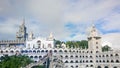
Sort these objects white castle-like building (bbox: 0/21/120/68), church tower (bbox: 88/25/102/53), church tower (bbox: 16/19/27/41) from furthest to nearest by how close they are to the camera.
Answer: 1. church tower (bbox: 16/19/27/41)
2. church tower (bbox: 88/25/102/53)
3. white castle-like building (bbox: 0/21/120/68)

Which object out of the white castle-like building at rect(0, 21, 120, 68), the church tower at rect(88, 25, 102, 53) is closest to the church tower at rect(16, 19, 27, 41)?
the white castle-like building at rect(0, 21, 120, 68)

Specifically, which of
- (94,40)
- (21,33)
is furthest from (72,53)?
(21,33)

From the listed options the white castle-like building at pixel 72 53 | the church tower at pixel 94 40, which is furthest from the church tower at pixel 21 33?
the church tower at pixel 94 40

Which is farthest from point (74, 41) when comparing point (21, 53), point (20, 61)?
point (20, 61)

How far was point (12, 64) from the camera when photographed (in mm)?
84875

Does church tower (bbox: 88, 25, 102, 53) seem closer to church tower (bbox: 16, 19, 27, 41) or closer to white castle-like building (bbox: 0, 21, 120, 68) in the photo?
white castle-like building (bbox: 0, 21, 120, 68)

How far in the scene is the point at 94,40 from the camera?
12350 centimetres

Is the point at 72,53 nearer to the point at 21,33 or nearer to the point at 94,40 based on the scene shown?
the point at 94,40

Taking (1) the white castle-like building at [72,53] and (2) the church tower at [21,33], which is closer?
(1) the white castle-like building at [72,53]

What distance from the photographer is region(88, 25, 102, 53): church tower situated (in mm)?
122000

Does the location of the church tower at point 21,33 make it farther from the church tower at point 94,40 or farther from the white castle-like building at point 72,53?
the church tower at point 94,40

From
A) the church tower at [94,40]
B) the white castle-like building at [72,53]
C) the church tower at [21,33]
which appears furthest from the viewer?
Answer: the church tower at [21,33]

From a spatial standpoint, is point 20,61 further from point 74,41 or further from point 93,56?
point 74,41

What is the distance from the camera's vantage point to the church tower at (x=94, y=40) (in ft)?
400
